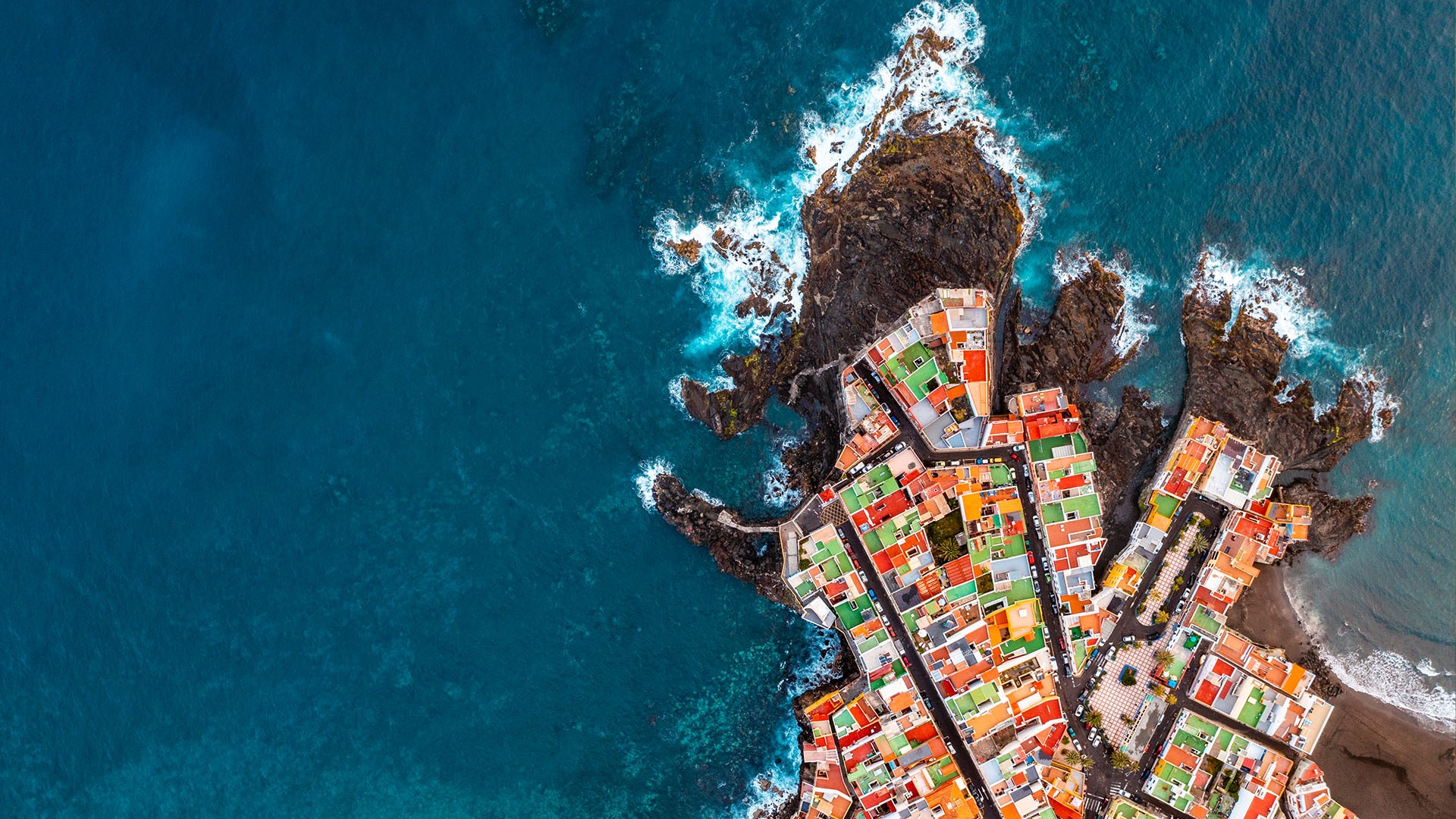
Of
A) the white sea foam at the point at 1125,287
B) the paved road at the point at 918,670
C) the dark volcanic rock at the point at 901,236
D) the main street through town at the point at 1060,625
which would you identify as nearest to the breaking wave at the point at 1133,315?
the white sea foam at the point at 1125,287

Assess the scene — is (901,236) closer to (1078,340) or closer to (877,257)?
(877,257)

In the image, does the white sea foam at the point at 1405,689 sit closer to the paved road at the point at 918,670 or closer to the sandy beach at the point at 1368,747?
the sandy beach at the point at 1368,747

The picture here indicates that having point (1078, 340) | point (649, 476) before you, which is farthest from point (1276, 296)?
point (649, 476)

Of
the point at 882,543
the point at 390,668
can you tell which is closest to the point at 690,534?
the point at 882,543

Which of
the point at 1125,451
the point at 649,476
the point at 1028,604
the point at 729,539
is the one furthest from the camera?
the point at 649,476

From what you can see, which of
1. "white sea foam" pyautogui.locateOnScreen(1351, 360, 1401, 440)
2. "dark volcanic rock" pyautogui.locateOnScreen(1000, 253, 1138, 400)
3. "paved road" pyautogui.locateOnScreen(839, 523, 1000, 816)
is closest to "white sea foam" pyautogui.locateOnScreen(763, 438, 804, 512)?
"paved road" pyautogui.locateOnScreen(839, 523, 1000, 816)

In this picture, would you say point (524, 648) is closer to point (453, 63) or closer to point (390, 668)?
point (390, 668)

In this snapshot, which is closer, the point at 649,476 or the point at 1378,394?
the point at 1378,394

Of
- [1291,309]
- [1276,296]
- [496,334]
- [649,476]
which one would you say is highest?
[496,334]
